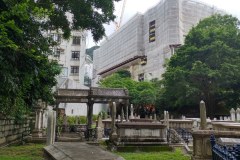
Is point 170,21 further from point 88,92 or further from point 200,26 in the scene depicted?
point 88,92

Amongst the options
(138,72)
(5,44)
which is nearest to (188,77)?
(5,44)

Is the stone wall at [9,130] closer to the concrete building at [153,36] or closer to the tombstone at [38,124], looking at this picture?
the tombstone at [38,124]

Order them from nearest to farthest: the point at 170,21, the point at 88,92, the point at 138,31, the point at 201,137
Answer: the point at 201,137, the point at 88,92, the point at 170,21, the point at 138,31

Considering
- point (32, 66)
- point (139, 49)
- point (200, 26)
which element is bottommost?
point (32, 66)

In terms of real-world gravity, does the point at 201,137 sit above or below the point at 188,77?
below

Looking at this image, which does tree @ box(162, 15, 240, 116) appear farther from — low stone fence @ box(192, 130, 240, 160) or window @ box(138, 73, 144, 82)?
window @ box(138, 73, 144, 82)

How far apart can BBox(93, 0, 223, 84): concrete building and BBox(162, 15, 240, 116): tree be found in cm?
2047

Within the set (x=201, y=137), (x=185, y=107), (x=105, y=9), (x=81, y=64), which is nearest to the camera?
(x=201, y=137)

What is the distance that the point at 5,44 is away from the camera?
7.05m

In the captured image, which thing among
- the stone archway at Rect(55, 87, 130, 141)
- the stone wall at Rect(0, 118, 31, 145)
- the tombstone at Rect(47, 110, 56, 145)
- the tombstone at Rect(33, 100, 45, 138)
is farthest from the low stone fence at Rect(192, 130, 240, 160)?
the stone archway at Rect(55, 87, 130, 141)

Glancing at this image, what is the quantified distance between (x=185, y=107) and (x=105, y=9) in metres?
26.6

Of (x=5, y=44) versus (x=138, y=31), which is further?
(x=138, y=31)

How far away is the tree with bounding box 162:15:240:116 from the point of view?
33.2 metres

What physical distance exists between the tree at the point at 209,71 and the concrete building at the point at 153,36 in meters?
20.5
